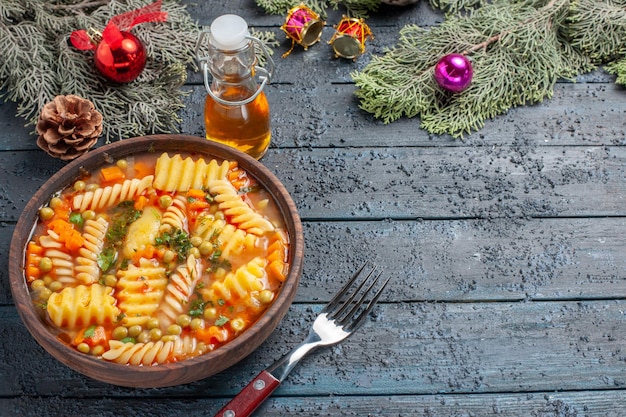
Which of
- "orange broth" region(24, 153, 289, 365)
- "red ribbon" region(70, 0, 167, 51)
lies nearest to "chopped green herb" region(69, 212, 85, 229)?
"orange broth" region(24, 153, 289, 365)

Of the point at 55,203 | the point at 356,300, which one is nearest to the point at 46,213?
the point at 55,203

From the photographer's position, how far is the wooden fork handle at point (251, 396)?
1721mm

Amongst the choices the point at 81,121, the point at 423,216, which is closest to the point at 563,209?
the point at 423,216

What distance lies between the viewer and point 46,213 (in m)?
1.88

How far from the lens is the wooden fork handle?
1.72 meters

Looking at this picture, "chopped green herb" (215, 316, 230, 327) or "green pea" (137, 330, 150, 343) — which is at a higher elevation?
"chopped green herb" (215, 316, 230, 327)

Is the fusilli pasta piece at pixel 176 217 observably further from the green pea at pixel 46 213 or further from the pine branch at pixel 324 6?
the pine branch at pixel 324 6

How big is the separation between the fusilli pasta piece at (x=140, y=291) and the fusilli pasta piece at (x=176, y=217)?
113 millimetres

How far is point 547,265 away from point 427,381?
537 mm

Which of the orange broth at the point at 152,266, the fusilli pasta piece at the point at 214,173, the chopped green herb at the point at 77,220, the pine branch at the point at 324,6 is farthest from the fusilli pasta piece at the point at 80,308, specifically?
the pine branch at the point at 324,6

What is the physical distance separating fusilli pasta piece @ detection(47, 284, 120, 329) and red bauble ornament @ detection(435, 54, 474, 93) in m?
1.30

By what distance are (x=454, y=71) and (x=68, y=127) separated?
124cm

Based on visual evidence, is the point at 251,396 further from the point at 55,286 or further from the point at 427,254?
the point at 427,254

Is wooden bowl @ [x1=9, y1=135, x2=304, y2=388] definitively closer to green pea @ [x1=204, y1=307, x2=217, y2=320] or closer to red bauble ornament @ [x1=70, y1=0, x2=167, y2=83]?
green pea @ [x1=204, y1=307, x2=217, y2=320]
